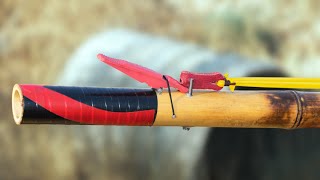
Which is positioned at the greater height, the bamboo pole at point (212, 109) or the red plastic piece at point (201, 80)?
the red plastic piece at point (201, 80)

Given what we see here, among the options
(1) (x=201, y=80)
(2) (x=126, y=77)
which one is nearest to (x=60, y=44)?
(2) (x=126, y=77)

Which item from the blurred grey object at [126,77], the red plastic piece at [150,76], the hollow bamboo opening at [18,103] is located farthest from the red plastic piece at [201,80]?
the blurred grey object at [126,77]

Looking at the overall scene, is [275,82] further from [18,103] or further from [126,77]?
[126,77]

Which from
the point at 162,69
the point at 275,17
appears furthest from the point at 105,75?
the point at 275,17

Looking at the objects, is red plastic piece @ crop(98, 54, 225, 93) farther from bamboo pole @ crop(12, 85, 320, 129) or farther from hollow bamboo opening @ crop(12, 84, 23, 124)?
hollow bamboo opening @ crop(12, 84, 23, 124)

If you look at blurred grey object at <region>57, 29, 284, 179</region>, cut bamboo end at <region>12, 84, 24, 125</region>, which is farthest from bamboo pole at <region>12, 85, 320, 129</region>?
blurred grey object at <region>57, 29, 284, 179</region>

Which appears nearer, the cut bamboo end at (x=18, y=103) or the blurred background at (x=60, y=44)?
the cut bamboo end at (x=18, y=103)

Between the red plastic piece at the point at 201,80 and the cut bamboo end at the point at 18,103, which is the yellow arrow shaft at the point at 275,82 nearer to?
the red plastic piece at the point at 201,80

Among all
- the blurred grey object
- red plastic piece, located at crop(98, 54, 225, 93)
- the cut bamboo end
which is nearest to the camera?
the cut bamboo end
